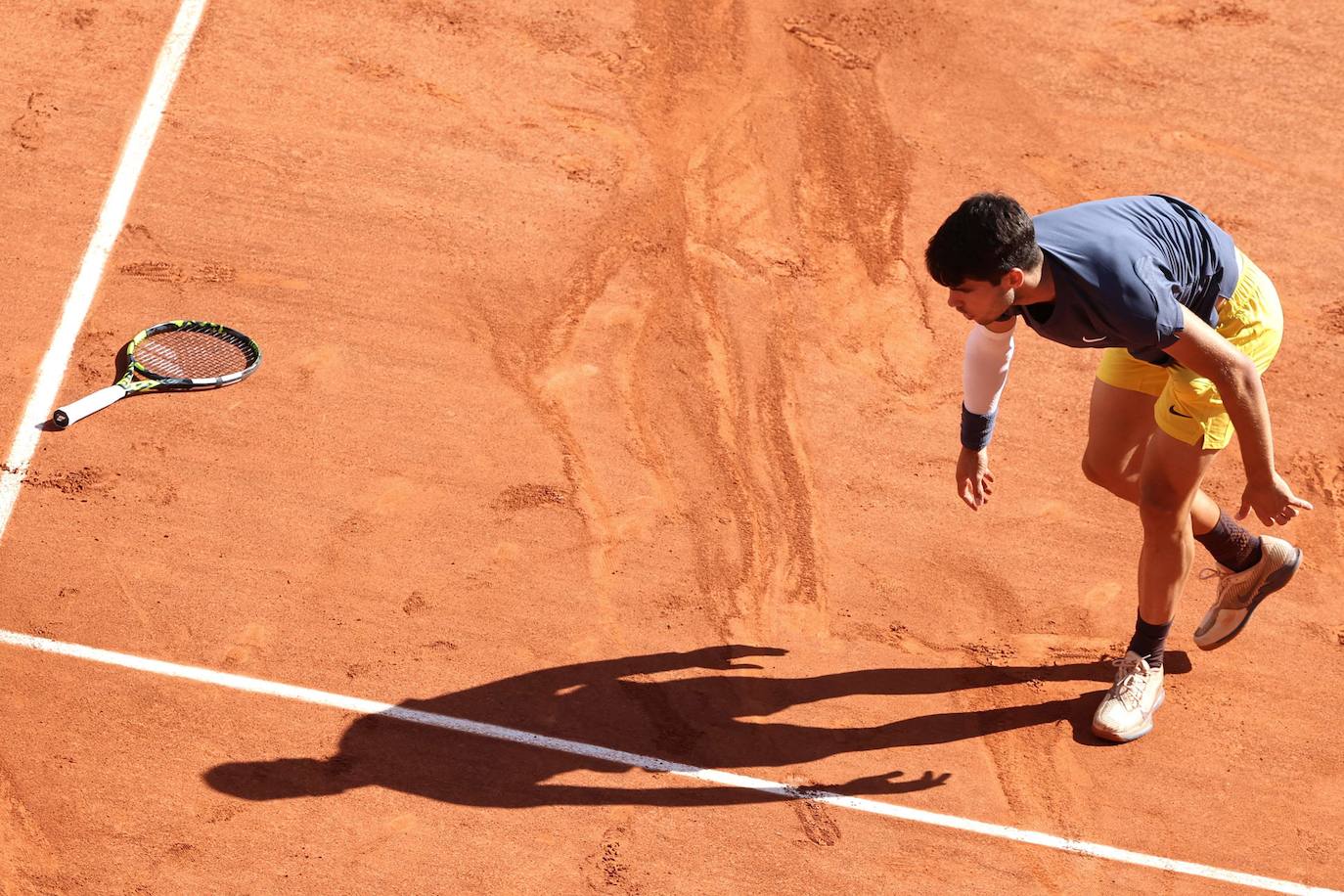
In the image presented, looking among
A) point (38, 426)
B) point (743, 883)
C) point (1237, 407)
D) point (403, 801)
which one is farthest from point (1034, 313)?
point (38, 426)

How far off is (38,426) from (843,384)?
4.14 meters

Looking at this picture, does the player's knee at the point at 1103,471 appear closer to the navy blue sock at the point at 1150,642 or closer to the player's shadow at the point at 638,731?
the navy blue sock at the point at 1150,642

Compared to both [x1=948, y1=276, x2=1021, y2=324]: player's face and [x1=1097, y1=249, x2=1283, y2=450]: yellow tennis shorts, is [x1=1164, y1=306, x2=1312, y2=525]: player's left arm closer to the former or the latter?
[x1=1097, y1=249, x2=1283, y2=450]: yellow tennis shorts

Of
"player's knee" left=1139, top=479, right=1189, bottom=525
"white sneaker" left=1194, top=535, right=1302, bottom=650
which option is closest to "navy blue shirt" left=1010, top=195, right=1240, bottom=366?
"player's knee" left=1139, top=479, right=1189, bottom=525

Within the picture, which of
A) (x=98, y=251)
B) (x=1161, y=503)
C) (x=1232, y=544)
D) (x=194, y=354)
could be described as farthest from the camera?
(x=98, y=251)

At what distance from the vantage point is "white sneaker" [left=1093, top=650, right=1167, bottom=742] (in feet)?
18.9

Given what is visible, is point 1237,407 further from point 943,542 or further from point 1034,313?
point 943,542

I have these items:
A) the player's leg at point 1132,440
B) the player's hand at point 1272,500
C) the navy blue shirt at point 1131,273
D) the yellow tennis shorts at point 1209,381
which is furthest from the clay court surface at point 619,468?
the navy blue shirt at point 1131,273

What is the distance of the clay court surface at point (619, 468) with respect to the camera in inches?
212

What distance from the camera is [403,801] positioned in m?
5.33

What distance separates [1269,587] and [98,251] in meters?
6.33

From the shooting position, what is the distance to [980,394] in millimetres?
5355

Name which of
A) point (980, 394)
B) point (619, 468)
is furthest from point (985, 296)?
point (619, 468)

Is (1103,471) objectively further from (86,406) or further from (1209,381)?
(86,406)
